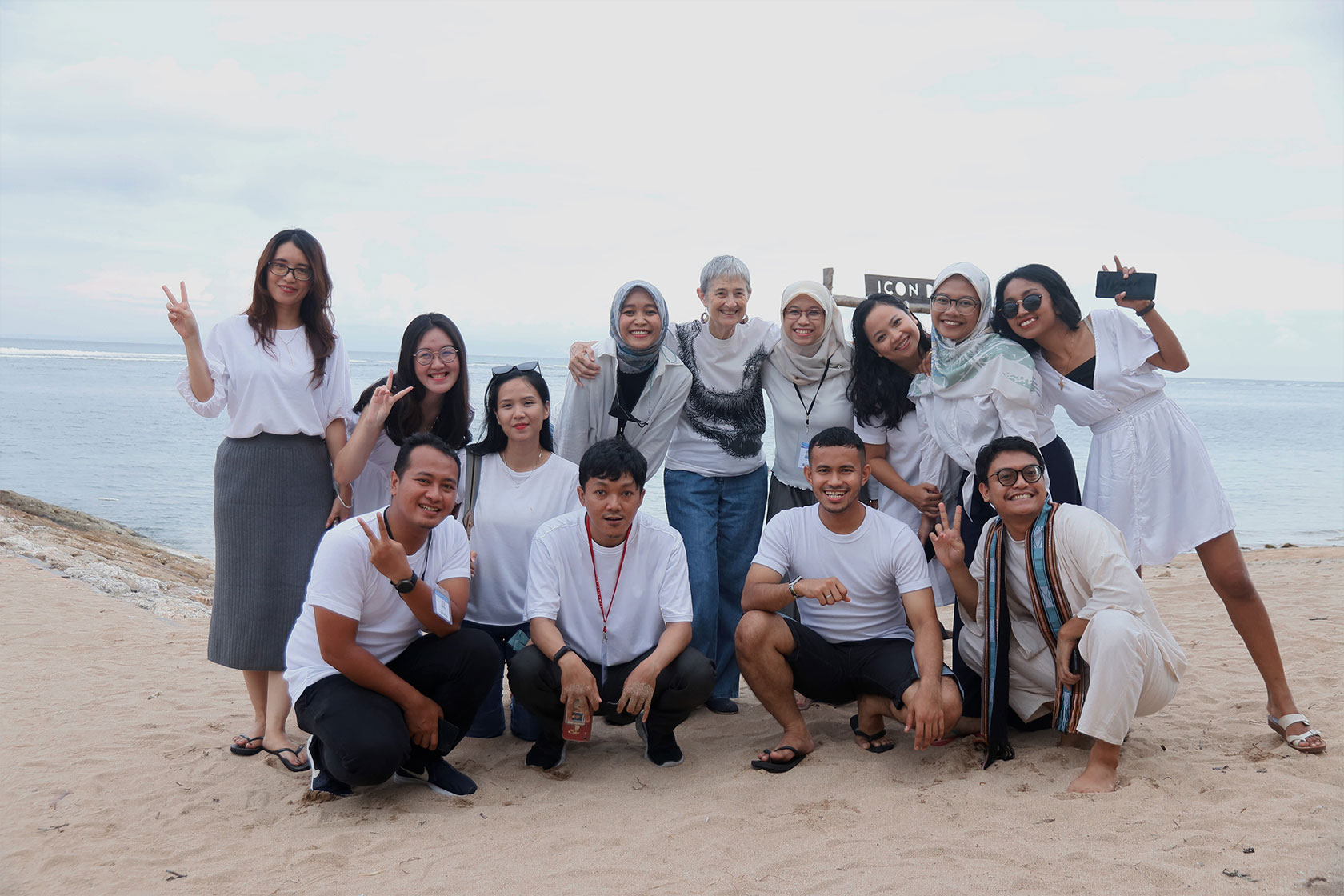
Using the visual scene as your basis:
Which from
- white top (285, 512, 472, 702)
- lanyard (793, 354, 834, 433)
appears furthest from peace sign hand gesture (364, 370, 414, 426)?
lanyard (793, 354, 834, 433)

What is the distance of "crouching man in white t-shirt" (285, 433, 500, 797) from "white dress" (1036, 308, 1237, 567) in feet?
7.99

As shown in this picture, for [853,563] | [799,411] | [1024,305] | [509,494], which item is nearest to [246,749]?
[509,494]

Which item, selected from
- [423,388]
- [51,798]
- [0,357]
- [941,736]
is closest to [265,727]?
[51,798]

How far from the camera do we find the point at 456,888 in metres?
2.64

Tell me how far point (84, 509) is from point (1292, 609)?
1313cm

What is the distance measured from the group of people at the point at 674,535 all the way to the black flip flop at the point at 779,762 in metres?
0.02

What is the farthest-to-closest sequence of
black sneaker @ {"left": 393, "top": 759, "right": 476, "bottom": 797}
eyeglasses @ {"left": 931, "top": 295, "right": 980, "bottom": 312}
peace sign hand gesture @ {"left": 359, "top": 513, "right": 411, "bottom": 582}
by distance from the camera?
eyeglasses @ {"left": 931, "top": 295, "right": 980, "bottom": 312}
black sneaker @ {"left": 393, "top": 759, "right": 476, "bottom": 797}
peace sign hand gesture @ {"left": 359, "top": 513, "right": 411, "bottom": 582}

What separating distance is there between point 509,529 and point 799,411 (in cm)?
139

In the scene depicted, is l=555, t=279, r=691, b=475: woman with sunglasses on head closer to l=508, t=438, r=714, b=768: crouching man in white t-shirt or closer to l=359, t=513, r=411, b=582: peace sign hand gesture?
l=508, t=438, r=714, b=768: crouching man in white t-shirt

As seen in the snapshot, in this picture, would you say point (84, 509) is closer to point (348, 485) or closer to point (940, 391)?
point (348, 485)

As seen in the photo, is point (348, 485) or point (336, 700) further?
point (348, 485)

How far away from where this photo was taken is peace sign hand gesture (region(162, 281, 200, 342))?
11.6 ft

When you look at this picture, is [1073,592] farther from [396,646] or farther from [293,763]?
[293,763]

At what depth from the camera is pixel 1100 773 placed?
10.2ft
